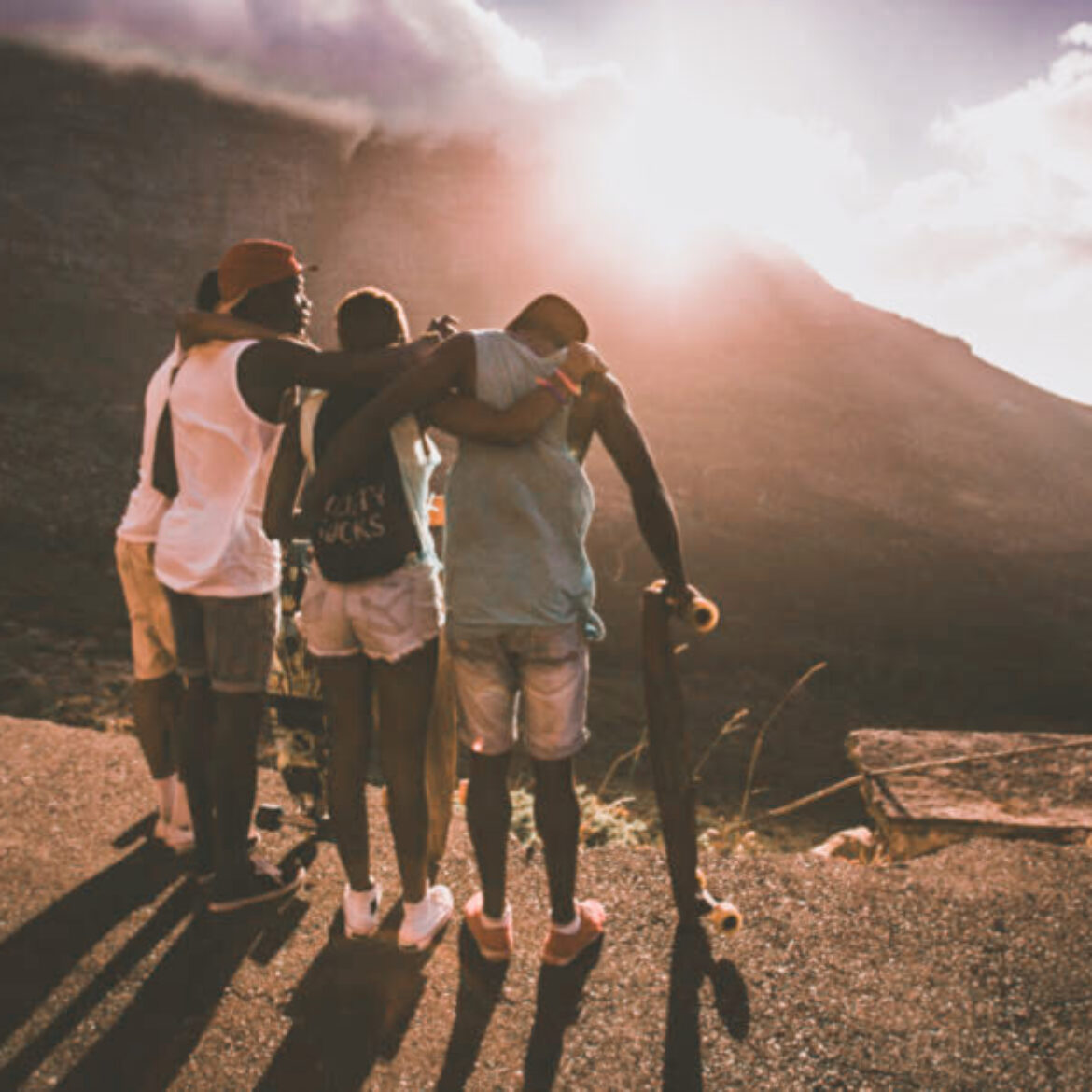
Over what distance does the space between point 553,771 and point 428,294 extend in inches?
1684

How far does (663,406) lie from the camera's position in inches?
1388

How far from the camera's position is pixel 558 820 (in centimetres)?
215

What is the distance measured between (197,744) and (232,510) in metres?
0.79

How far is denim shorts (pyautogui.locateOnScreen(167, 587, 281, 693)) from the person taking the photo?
7.40 ft

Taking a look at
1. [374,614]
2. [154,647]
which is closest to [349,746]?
[374,614]

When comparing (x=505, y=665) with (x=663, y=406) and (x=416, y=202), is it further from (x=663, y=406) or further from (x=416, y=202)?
(x=416, y=202)

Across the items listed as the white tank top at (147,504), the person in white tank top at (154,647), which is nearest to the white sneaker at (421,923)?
the person in white tank top at (154,647)

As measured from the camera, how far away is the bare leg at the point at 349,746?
2.18 meters

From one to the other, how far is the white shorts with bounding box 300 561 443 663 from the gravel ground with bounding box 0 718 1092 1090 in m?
0.96

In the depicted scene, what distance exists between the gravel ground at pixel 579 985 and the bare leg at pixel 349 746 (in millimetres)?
375

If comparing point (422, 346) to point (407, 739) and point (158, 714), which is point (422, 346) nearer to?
point (407, 739)

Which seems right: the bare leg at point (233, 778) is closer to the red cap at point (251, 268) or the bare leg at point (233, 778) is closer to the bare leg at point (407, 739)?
the bare leg at point (407, 739)

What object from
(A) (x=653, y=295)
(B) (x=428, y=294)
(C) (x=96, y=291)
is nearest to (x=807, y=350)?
(A) (x=653, y=295)

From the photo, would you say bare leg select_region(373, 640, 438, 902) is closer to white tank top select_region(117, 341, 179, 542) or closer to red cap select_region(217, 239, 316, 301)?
white tank top select_region(117, 341, 179, 542)
